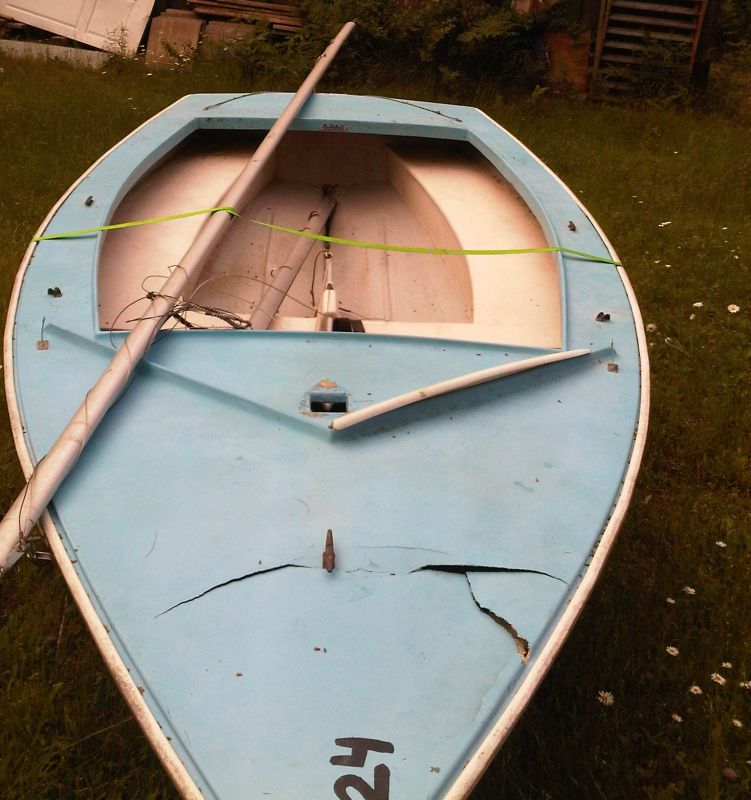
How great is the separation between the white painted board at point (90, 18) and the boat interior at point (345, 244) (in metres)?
4.98

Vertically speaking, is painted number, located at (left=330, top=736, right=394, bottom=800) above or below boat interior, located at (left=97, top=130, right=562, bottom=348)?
below

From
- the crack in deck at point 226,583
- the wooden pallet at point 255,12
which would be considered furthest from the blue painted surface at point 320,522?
the wooden pallet at point 255,12

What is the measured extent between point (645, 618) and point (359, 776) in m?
1.51

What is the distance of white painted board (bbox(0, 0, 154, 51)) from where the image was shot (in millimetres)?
8641

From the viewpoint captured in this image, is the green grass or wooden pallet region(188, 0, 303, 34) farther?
wooden pallet region(188, 0, 303, 34)

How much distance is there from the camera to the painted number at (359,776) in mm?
1515

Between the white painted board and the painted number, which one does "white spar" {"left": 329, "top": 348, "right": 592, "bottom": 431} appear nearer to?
the painted number

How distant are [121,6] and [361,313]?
256 inches

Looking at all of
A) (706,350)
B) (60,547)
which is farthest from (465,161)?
(60,547)

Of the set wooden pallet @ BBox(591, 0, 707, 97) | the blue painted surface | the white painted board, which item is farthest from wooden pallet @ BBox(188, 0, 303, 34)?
the blue painted surface

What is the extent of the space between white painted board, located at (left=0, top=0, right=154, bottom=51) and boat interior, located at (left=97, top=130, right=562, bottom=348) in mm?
4979

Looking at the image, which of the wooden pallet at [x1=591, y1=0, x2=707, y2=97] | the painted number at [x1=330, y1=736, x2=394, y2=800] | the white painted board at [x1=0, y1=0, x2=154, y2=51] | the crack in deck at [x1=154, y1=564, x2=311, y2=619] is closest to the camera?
the painted number at [x1=330, y1=736, x2=394, y2=800]

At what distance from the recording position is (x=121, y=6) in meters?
8.73

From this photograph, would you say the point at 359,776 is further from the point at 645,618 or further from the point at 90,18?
the point at 90,18
